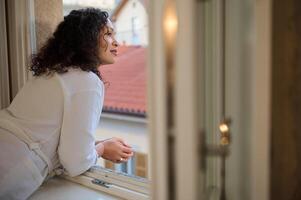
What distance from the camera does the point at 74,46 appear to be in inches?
52.6

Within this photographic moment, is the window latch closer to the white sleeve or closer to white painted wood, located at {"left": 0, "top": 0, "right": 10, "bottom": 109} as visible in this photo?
the white sleeve

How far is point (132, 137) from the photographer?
13.4 ft

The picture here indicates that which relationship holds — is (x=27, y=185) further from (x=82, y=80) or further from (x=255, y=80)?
(x=255, y=80)

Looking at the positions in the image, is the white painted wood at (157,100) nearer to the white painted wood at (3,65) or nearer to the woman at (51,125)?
the woman at (51,125)

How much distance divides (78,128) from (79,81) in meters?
0.17

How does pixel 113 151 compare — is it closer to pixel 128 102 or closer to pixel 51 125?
pixel 51 125

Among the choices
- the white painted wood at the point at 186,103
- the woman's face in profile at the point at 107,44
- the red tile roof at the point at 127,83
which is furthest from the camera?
the red tile roof at the point at 127,83

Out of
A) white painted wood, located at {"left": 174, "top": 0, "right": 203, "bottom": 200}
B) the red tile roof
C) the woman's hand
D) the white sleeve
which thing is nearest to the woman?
the white sleeve

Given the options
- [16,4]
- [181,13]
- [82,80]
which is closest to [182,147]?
[181,13]

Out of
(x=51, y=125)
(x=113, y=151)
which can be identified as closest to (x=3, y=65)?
(x=51, y=125)

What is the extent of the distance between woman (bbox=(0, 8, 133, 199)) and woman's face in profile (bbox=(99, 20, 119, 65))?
14 cm

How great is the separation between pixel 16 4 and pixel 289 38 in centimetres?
122

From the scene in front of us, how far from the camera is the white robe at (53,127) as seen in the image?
111cm

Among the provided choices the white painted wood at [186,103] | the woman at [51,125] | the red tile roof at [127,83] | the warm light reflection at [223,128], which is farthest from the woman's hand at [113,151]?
the red tile roof at [127,83]
